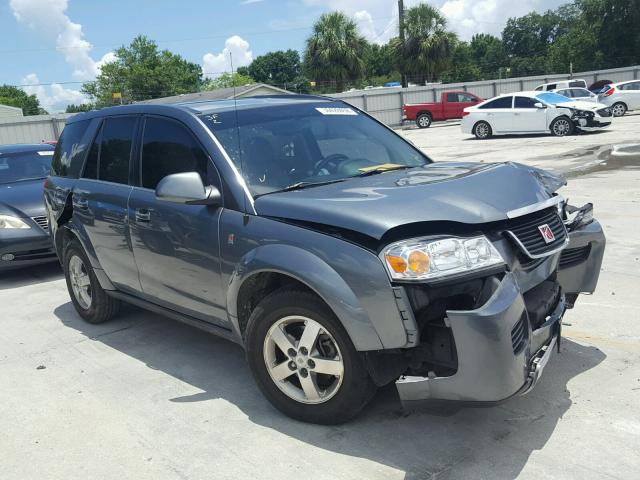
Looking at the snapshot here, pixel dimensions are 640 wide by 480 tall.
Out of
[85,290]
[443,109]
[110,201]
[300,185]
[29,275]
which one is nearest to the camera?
[300,185]

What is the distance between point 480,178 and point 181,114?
2040 millimetres

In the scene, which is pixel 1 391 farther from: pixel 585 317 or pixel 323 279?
pixel 585 317

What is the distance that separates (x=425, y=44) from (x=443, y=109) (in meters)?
11.7

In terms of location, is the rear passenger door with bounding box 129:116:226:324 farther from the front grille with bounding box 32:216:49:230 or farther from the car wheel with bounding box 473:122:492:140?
the car wheel with bounding box 473:122:492:140

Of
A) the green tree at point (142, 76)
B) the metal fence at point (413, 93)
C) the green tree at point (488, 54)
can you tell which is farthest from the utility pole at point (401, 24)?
the green tree at point (488, 54)

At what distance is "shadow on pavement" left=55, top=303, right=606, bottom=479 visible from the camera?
317 centimetres

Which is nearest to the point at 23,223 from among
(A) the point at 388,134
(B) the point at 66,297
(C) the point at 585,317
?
(B) the point at 66,297

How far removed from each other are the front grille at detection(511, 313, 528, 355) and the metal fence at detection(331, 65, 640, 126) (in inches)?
1278

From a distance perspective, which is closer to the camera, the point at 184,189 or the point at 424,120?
the point at 184,189

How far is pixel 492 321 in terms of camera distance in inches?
114

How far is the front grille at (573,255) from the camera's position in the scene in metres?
4.06

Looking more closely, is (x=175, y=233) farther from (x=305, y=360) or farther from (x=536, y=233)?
(x=536, y=233)

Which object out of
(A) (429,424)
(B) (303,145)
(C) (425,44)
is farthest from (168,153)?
(C) (425,44)

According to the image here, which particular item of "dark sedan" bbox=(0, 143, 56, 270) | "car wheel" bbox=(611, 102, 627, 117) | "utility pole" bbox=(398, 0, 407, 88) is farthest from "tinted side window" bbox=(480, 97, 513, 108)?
"utility pole" bbox=(398, 0, 407, 88)
